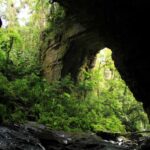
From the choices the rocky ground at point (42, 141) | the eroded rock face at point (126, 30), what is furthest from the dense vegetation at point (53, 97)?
the eroded rock face at point (126, 30)

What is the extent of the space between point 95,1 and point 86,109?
6947 millimetres

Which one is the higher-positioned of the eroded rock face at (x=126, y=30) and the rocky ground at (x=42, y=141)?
the eroded rock face at (x=126, y=30)

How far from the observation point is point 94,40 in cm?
1630

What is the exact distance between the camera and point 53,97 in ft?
50.5

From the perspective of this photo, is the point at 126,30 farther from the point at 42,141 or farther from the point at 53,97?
the point at 53,97

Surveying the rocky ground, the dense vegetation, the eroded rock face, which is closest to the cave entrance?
the dense vegetation

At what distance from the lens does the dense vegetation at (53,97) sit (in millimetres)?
14086

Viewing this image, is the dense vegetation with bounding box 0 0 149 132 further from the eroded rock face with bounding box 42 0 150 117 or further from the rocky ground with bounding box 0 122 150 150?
the eroded rock face with bounding box 42 0 150 117

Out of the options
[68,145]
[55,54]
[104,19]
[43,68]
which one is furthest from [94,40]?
[68,145]

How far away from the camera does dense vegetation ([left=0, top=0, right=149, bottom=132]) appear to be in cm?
1409

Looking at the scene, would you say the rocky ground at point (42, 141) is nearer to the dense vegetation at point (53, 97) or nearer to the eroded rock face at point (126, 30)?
the dense vegetation at point (53, 97)

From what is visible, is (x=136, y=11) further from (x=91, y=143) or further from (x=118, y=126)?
(x=118, y=126)

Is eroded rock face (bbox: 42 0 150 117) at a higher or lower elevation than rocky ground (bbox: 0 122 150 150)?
higher

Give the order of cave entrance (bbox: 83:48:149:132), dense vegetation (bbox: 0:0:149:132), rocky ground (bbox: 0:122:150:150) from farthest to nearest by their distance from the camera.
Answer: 1. cave entrance (bbox: 83:48:149:132)
2. dense vegetation (bbox: 0:0:149:132)
3. rocky ground (bbox: 0:122:150:150)
